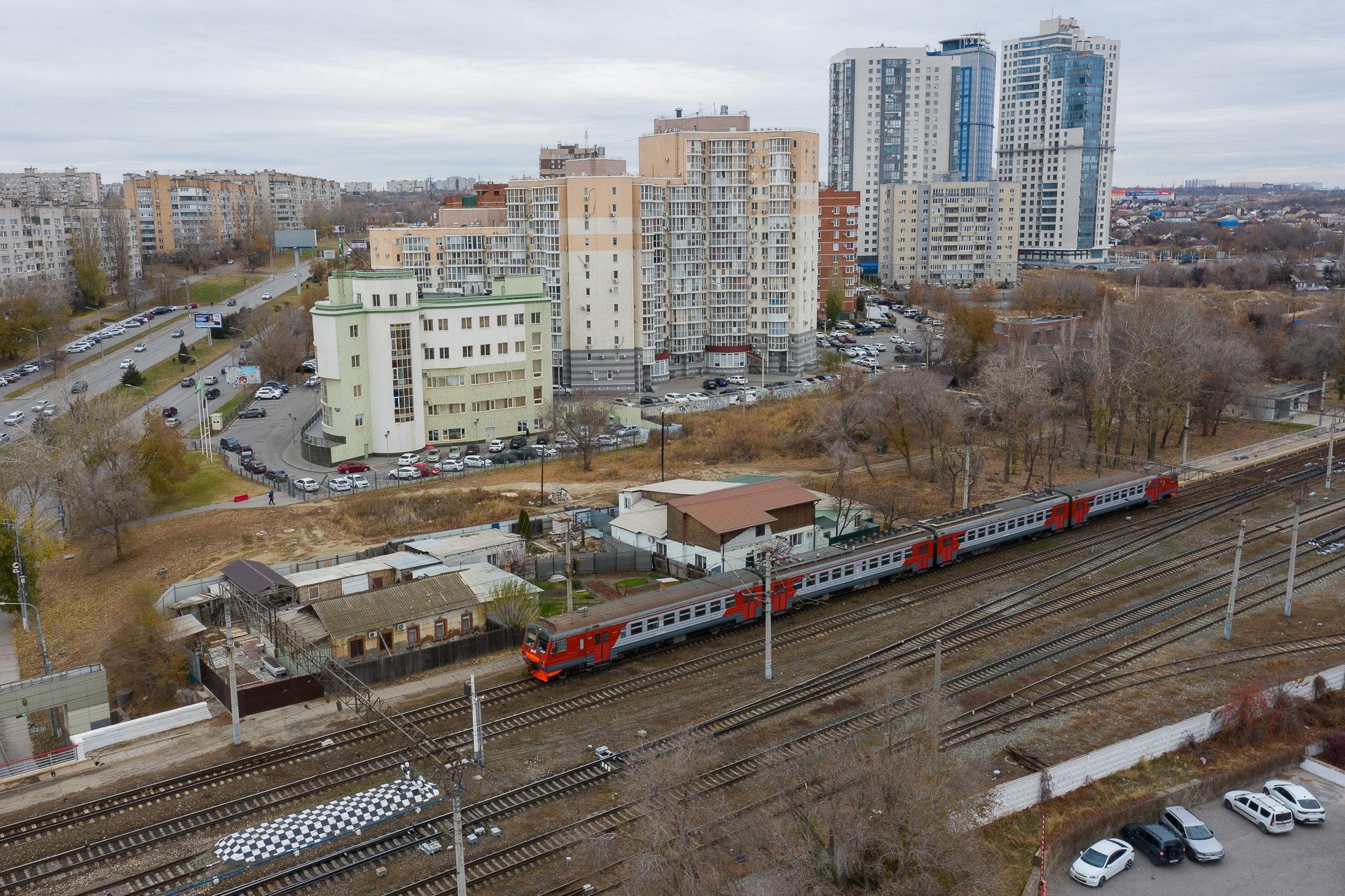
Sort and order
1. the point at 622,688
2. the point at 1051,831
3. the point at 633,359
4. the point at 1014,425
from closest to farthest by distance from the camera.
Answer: the point at 1051,831 < the point at 622,688 < the point at 1014,425 < the point at 633,359

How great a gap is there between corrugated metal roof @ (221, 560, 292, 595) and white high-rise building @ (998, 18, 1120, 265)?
453 feet

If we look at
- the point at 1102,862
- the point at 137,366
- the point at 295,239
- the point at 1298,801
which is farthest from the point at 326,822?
the point at 295,239

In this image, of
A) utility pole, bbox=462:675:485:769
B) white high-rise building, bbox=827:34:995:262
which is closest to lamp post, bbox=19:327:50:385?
utility pole, bbox=462:675:485:769

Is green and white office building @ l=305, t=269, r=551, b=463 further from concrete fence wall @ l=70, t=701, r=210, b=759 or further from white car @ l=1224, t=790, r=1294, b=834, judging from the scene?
Answer: white car @ l=1224, t=790, r=1294, b=834

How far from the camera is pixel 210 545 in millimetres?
40969

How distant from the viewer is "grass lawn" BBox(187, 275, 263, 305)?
112 meters

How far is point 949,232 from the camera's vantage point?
5212 inches

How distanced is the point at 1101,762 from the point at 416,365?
4215cm

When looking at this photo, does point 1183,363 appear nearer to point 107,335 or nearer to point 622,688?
point 622,688

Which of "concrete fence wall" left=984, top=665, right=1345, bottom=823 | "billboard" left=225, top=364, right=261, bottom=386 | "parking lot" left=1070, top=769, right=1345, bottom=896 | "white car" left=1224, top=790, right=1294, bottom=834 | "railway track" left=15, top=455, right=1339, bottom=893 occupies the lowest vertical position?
"parking lot" left=1070, top=769, right=1345, bottom=896

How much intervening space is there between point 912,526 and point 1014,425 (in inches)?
619

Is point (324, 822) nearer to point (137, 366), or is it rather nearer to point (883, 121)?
point (137, 366)

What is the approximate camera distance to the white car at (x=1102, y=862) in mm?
19750

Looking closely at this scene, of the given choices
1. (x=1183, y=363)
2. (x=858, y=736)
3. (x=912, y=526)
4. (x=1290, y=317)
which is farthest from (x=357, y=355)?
(x=1290, y=317)
